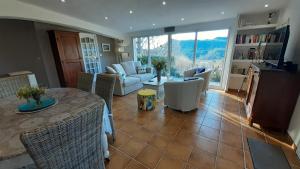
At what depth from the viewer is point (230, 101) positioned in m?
3.51

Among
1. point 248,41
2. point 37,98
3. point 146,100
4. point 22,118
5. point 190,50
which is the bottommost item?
point 146,100

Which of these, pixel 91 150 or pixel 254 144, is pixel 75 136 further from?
pixel 254 144

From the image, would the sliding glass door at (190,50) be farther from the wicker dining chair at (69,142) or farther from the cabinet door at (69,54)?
the wicker dining chair at (69,142)

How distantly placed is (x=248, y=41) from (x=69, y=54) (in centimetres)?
571

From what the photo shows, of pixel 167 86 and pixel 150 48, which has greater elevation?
pixel 150 48

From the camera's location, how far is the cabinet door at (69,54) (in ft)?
14.2

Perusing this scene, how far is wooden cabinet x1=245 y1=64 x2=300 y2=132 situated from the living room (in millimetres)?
Result: 13

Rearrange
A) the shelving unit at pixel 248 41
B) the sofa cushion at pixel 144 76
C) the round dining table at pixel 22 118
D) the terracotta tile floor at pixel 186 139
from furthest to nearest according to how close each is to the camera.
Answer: the sofa cushion at pixel 144 76, the shelving unit at pixel 248 41, the terracotta tile floor at pixel 186 139, the round dining table at pixel 22 118

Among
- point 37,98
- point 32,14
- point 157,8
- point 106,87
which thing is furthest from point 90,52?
point 37,98

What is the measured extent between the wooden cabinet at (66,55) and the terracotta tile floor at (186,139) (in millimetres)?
2658

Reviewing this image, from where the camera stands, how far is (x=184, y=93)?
9.04 ft

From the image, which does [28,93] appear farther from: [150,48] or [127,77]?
[150,48]

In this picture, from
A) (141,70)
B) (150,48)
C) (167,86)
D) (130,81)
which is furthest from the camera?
(150,48)

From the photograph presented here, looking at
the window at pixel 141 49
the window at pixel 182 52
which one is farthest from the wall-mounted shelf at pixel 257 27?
the window at pixel 141 49
